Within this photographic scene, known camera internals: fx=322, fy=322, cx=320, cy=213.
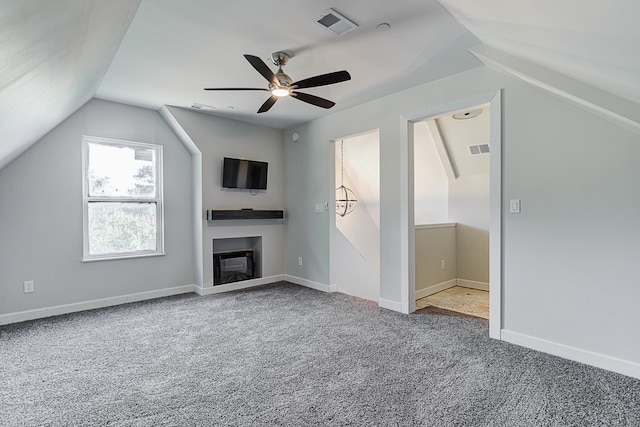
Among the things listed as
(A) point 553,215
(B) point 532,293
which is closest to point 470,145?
(A) point 553,215

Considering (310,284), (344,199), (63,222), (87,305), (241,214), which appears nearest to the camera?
(63,222)

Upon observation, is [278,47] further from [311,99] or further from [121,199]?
[121,199]

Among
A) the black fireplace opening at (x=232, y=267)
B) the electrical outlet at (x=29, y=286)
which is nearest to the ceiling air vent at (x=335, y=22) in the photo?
the black fireplace opening at (x=232, y=267)

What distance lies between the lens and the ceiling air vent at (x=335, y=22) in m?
2.20

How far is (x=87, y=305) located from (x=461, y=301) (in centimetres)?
465

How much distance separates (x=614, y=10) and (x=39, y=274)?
5010 mm

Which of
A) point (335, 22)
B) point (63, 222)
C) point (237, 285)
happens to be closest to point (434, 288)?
point (237, 285)

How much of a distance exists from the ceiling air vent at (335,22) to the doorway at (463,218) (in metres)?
1.46

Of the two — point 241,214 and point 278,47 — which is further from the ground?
point 278,47

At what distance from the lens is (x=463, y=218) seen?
5074 mm

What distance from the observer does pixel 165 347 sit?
280 cm

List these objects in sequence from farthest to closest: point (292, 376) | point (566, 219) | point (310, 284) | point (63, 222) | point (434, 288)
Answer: point (310, 284) → point (434, 288) → point (63, 222) → point (566, 219) → point (292, 376)

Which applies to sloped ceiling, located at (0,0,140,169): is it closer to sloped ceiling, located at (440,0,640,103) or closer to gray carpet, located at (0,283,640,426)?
gray carpet, located at (0,283,640,426)

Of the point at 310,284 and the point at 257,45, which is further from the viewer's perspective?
the point at 310,284
